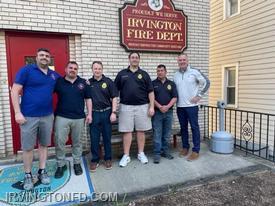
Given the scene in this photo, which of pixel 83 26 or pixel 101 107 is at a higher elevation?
pixel 83 26

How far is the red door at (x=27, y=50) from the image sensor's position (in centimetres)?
366

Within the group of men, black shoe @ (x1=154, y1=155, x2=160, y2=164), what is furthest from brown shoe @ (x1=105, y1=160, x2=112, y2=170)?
black shoe @ (x1=154, y1=155, x2=160, y2=164)

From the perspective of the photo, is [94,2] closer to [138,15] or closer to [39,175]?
[138,15]

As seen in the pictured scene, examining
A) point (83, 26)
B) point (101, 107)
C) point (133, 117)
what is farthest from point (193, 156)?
point (83, 26)

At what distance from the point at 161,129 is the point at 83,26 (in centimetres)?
220

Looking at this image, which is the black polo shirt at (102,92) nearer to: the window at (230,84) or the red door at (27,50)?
the red door at (27,50)

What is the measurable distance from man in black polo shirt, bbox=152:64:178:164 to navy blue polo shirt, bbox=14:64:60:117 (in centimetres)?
166

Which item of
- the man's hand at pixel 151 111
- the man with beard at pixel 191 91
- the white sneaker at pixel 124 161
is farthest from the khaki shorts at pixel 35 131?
the man with beard at pixel 191 91

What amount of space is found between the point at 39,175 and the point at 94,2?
293cm

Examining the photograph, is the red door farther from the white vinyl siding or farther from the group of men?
the white vinyl siding

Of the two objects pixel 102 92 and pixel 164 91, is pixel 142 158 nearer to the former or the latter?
pixel 164 91

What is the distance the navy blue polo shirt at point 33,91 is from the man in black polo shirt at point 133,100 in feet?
3.57

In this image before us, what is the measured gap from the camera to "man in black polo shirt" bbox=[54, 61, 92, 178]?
3.03 meters

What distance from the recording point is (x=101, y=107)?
10.8 feet
